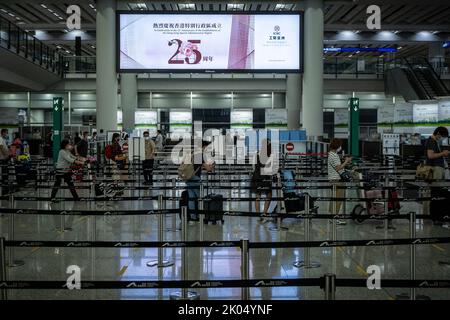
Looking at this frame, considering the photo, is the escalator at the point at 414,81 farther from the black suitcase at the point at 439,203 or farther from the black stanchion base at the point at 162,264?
the black stanchion base at the point at 162,264

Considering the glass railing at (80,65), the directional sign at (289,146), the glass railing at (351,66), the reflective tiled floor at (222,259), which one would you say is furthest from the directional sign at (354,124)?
the glass railing at (80,65)

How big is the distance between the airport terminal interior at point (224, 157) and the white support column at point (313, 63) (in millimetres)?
87

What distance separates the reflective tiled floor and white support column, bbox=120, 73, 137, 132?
22.1 m

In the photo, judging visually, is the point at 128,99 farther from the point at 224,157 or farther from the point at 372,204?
the point at 372,204

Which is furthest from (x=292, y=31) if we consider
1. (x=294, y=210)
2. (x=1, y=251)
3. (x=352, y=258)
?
(x=1, y=251)

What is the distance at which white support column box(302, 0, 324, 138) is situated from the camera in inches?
878

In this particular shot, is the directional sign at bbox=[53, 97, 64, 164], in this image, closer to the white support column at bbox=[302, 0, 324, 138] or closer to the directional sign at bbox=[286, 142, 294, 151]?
the directional sign at bbox=[286, 142, 294, 151]

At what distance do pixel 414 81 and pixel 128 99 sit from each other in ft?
61.1

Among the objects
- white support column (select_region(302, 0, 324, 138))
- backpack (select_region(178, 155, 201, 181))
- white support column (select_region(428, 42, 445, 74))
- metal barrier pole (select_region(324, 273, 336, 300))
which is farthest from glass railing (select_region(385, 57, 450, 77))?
metal barrier pole (select_region(324, 273, 336, 300))

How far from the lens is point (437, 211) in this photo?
10.4m

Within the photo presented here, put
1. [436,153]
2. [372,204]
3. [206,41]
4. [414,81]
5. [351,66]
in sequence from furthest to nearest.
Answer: [351,66], [414,81], [206,41], [372,204], [436,153]

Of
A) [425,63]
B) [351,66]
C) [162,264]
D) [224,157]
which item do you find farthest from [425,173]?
[425,63]

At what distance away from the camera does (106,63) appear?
72.7ft
